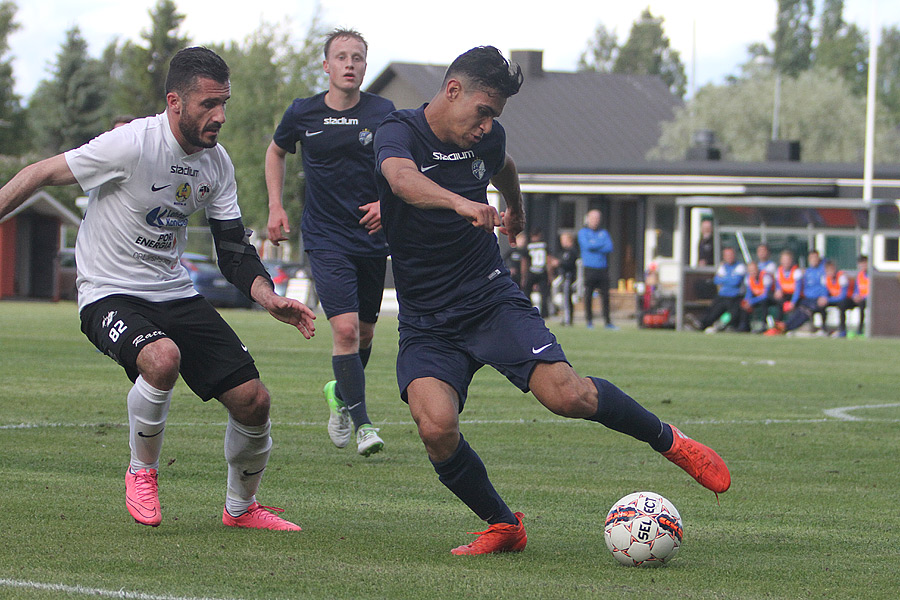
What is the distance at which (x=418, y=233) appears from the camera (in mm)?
5238

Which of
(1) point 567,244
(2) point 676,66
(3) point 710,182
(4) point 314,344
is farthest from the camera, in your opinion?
(2) point 676,66

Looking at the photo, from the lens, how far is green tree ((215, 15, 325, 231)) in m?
59.4

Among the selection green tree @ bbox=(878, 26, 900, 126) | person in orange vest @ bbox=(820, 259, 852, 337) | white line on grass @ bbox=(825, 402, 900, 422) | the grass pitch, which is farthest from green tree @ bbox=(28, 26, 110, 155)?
white line on grass @ bbox=(825, 402, 900, 422)

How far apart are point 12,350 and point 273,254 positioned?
46340 millimetres

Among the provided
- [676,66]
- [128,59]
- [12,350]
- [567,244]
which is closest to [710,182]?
[567,244]

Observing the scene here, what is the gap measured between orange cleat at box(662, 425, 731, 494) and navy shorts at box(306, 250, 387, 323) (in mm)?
3038

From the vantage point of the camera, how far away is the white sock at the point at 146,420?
17.0ft

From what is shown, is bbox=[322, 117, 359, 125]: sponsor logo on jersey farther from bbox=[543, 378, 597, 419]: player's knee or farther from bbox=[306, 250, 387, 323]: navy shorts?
bbox=[543, 378, 597, 419]: player's knee

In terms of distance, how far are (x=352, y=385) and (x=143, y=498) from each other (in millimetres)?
2516

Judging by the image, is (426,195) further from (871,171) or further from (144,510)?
(871,171)

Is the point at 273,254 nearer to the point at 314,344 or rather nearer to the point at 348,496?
the point at 314,344

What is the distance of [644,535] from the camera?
472 cm

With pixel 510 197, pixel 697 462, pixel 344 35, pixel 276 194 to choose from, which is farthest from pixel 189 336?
pixel 344 35

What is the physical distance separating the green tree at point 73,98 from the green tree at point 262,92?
17.3 metres
